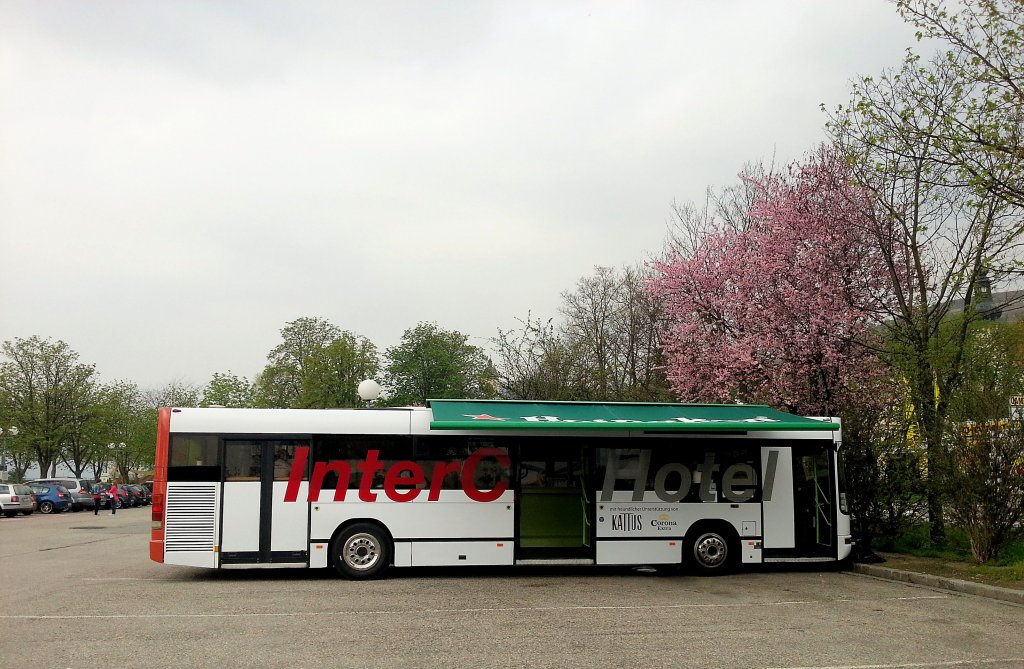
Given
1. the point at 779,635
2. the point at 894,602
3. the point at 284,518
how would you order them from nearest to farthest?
the point at 779,635
the point at 894,602
the point at 284,518

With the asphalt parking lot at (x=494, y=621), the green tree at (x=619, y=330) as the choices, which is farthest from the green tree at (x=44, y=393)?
the asphalt parking lot at (x=494, y=621)

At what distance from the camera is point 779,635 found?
9242 millimetres

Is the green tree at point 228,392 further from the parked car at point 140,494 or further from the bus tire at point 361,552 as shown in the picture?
the bus tire at point 361,552

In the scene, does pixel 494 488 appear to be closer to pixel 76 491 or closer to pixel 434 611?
pixel 434 611

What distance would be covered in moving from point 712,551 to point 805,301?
7195 mm

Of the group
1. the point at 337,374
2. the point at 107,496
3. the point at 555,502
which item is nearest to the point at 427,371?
the point at 337,374

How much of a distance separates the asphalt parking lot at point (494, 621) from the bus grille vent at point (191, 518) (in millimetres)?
613

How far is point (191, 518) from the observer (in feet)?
44.3

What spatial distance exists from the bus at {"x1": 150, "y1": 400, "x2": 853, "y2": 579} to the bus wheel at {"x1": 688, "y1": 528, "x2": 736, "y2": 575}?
2 cm

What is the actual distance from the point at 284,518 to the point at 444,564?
2581 mm

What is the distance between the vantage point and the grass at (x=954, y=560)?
42.9 feet

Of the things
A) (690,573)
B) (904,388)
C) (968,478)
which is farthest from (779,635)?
(904,388)

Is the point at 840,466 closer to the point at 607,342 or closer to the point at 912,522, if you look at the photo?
the point at 912,522

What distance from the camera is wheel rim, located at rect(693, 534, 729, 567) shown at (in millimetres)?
14508
